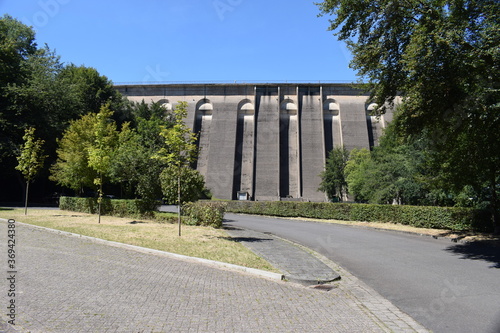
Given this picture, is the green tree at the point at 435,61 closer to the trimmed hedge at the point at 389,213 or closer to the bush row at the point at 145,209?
the trimmed hedge at the point at 389,213

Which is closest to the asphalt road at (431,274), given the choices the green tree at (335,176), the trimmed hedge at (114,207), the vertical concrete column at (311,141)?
the trimmed hedge at (114,207)

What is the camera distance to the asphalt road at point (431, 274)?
5.08 m

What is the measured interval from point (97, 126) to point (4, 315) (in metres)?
15.3

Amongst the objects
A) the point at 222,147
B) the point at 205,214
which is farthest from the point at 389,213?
the point at 222,147

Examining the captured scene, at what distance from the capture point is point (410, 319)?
4.98 metres

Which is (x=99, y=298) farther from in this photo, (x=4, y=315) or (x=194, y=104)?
(x=194, y=104)

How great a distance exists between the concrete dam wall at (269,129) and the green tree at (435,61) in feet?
143

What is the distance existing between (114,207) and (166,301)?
1829 centimetres

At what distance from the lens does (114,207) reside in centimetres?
2173

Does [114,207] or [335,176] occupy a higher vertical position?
[335,176]

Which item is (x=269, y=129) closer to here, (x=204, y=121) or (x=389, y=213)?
(x=204, y=121)

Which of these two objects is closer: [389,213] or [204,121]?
[389,213]

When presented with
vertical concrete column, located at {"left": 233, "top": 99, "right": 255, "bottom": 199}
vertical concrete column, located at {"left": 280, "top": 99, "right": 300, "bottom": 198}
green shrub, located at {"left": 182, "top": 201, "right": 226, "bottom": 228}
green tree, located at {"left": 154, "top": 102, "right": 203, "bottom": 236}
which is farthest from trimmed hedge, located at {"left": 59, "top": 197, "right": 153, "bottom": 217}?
vertical concrete column, located at {"left": 280, "top": 99, "right": 300, "bottom": 198}

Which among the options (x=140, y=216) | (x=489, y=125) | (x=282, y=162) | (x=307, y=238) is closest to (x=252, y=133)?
(x=282, y=162)
